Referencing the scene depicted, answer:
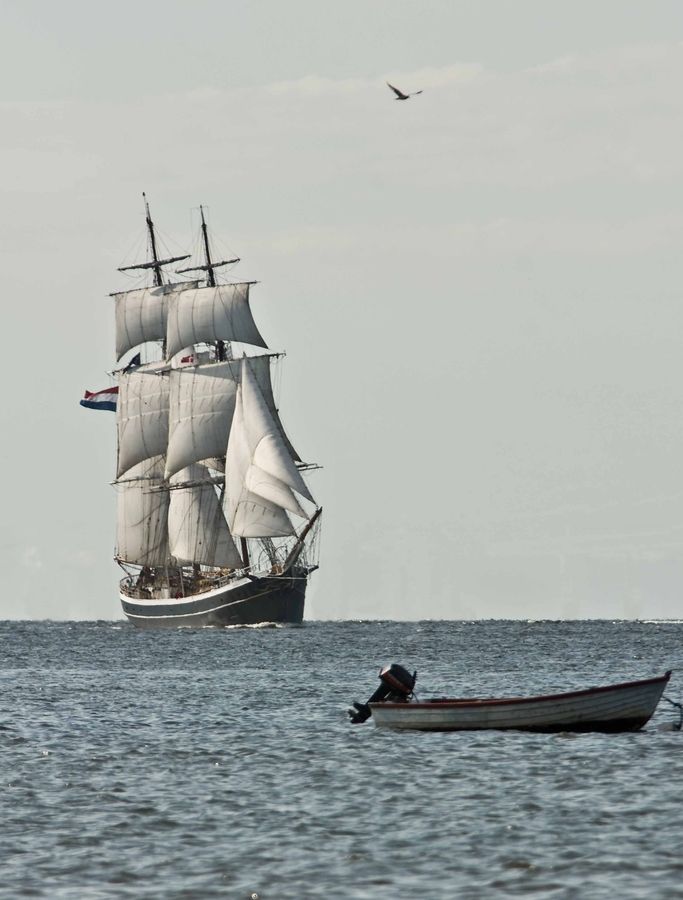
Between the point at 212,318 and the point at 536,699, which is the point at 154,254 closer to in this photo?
the point at 212,318

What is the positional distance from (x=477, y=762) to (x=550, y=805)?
7380mm

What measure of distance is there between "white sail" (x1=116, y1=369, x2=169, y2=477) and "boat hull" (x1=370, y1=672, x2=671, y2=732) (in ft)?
401

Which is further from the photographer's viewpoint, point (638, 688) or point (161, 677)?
point (161, 677)

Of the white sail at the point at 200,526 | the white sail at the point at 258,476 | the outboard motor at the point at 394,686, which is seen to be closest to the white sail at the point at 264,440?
the white sail at the point at 258,476

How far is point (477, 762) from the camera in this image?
4053 cm

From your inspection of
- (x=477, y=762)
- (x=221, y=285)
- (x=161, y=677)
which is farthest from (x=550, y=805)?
(x=221, y=285)

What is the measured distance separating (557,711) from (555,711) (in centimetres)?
5

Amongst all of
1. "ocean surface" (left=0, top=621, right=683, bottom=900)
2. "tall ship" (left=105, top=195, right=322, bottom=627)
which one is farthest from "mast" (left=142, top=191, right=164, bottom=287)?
"ocean surface" (left=0, top=621, right=683, bottom=900)

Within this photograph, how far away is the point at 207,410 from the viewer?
519ft

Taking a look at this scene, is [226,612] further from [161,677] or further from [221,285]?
[161,677]

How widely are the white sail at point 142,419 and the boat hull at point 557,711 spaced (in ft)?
401

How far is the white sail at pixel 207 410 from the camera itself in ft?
517

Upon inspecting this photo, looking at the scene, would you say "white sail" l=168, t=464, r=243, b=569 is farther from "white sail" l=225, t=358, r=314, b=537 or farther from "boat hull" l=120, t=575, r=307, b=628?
"white sail" l=225, t=358, r=314, b=537

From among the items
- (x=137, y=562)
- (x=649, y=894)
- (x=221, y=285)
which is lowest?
(x=649, y=894)
